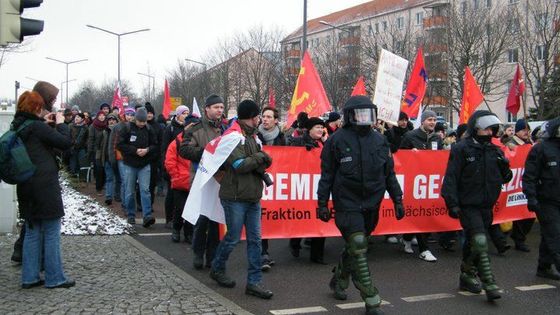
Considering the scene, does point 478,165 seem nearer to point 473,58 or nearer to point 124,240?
point 124,240

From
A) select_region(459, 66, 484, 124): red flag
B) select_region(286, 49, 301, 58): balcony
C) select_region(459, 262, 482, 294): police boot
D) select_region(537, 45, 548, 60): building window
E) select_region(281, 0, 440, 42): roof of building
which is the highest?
select_region(281, 0, 440, 42): roof of building

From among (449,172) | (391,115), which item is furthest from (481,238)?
(391,115)

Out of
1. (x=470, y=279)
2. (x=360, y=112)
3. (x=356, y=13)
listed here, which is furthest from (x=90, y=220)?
(x=356, y=13)

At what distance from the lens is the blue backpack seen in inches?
225

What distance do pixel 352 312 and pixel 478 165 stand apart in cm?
204

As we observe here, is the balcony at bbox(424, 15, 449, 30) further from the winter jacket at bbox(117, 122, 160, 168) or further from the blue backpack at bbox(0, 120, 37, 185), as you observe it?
the blue backpack at bbox(0, 120, 37, 185)

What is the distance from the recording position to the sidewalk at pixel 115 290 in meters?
5.44

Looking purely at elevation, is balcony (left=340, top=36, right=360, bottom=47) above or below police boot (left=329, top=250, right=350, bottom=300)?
above

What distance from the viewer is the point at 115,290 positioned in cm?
603

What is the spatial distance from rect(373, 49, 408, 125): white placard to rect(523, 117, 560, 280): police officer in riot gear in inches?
103

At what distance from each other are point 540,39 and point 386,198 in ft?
84.8

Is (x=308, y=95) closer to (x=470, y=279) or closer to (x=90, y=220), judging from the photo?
(x=90, y=220)

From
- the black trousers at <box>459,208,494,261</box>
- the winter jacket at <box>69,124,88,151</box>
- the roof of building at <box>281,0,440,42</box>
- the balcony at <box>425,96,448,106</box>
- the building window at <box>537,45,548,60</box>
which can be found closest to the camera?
the black trousers at <box>459,208,494,261</box>

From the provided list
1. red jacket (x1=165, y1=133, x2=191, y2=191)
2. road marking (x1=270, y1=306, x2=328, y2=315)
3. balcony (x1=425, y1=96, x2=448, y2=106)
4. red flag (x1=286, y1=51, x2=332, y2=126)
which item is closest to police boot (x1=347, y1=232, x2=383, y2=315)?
road marking (x1=270, y1=306, x2=328, y2=315)
